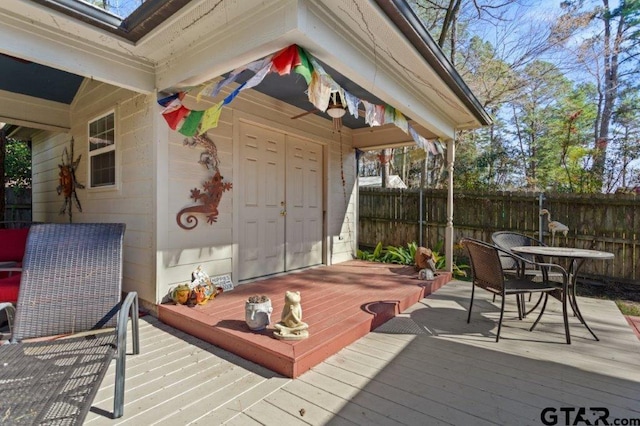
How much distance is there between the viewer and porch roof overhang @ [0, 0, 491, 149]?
→ 213 cm

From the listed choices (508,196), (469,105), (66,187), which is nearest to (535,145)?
(508,196)

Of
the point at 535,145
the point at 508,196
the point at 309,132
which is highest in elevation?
the point at 535,145

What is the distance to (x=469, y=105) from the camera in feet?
13.8

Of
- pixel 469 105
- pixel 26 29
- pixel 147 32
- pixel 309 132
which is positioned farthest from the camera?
pixel 309 132

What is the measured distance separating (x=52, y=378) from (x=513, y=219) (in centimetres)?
643

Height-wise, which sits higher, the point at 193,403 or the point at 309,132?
the point at 309,132

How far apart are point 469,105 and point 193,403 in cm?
443

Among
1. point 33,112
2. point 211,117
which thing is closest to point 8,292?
point 211,117

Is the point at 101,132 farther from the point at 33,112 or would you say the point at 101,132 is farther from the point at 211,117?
the point at 211,117

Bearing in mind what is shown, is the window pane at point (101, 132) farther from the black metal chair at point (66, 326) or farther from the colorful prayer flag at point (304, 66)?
the colorful prayer flag at point (304, 66)

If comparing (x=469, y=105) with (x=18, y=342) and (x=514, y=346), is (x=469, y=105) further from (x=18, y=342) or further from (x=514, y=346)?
(x=18, y=342)

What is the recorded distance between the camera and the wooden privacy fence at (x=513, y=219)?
477 centimetres

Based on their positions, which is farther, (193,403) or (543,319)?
(543,319)

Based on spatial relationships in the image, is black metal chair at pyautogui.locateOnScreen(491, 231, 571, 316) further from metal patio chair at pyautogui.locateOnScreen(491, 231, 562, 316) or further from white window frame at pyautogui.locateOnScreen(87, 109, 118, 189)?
white window frame at pyautogui.locateOnScreen(87, 109, 118, 189)
